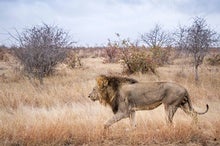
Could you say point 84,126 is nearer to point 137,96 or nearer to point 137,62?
point 137,96

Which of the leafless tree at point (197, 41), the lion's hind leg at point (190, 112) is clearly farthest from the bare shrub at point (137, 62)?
the lion's hind leg at point (190, 112)

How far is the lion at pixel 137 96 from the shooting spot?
8.38 metres

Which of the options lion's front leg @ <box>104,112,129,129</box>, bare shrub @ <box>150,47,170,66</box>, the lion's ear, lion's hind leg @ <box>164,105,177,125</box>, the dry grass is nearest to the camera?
the dry grass

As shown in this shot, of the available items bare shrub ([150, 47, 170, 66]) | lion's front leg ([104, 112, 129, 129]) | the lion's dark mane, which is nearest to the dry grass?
lion's front leg ([104, 112, 129, 129])

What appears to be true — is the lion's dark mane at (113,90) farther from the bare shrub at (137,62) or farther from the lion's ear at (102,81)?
the bare shrub at (137,62)

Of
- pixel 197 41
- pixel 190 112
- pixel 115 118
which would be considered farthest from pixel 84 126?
pixel 197 41

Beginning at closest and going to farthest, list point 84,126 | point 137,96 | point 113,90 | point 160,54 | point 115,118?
point 115,118 < point 84,126 < point 137,96 < point 113,90 < point 160,54

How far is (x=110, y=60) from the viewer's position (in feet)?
94.4

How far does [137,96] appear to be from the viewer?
8562 mm

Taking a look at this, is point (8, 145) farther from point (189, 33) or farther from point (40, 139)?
point (189, 33)

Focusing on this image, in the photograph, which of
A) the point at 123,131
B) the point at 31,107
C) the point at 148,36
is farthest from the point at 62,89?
the point at 148,36

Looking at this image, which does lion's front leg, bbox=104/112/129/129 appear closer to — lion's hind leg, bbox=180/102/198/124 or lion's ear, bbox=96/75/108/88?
lion's ear, bbox=96/75/108/88

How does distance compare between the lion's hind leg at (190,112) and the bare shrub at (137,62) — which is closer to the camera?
the lion's hind leg at (190,112)

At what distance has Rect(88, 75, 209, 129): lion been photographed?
8375 millimetres
